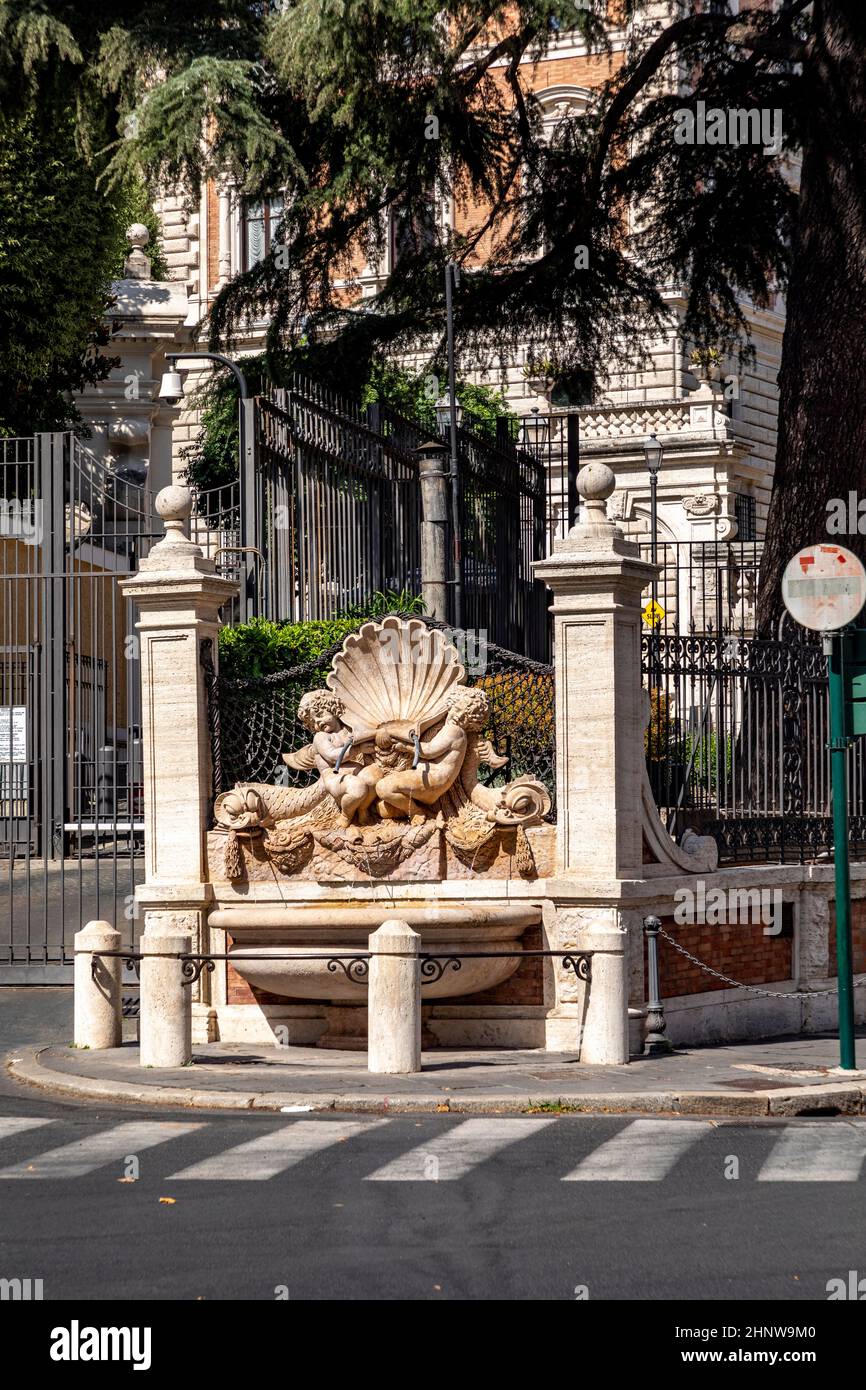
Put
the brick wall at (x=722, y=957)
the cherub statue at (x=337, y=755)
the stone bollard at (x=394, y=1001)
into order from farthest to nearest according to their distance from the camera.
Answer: the brick wall at (x=722, y=957)
the cherub statue at (x=337, y=755)
the stone bollard at (x=394, y=1001)

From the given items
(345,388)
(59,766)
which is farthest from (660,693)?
(345,388)

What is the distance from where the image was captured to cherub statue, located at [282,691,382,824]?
44.7 ft

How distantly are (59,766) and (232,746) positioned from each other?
15.0 ft

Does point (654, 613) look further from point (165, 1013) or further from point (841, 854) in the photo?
point (165, 1013)

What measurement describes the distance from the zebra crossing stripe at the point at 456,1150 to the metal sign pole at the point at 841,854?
2.32 metres

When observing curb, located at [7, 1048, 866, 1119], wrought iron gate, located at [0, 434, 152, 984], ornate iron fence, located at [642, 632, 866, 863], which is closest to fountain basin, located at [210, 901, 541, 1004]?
curb, located at [7, 1048, 866, 1119]

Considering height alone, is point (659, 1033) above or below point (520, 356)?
below

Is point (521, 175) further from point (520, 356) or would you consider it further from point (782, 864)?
point (520, 356)

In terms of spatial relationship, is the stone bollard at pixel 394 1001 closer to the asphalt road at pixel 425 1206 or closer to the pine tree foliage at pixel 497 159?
the asphalt road at pixel 425 1206

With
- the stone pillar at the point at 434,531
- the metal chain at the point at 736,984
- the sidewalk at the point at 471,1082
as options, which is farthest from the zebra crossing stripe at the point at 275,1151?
the stone pillar at the point at 434,531

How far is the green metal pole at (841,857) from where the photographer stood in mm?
12188

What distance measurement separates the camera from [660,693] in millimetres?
14664

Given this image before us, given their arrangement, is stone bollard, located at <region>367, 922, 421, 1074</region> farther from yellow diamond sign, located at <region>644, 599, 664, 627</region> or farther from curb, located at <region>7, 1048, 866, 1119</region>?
yellow diamond sign, located at <region>644, 599, 664, 627</region>

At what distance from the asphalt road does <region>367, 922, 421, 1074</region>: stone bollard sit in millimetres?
1166
